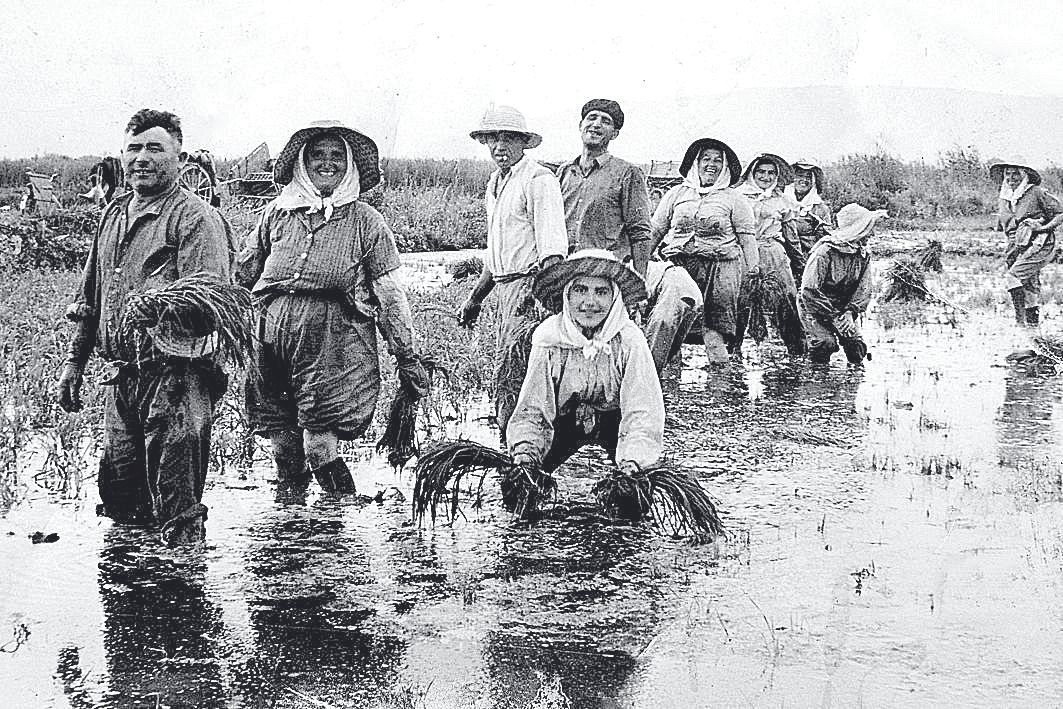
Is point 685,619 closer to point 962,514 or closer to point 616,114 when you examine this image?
point 962,514

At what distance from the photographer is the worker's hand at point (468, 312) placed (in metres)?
7.05

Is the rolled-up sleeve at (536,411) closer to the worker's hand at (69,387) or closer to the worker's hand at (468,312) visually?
the worker's hand at (468,312)

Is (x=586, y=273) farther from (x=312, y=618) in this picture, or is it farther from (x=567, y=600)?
(x=312, y=618)

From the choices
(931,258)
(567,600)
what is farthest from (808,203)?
(567,600)

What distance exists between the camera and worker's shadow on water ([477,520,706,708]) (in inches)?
152

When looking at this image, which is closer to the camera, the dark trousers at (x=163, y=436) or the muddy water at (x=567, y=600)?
the muddy water at (x=567, y=600)

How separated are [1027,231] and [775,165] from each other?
3.27 meters

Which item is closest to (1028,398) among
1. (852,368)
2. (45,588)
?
(852,368)

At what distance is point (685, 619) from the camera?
176 inches

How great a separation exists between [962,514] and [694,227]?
433 cm

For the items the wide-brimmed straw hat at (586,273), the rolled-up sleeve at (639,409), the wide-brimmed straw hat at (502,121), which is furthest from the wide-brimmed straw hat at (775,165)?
the rolled-up sleeve at (639,409)

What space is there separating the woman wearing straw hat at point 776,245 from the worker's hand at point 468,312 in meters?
3.73

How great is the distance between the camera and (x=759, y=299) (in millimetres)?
10430

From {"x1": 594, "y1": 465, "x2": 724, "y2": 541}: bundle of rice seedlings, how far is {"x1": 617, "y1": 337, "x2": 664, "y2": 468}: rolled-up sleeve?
13 cm
